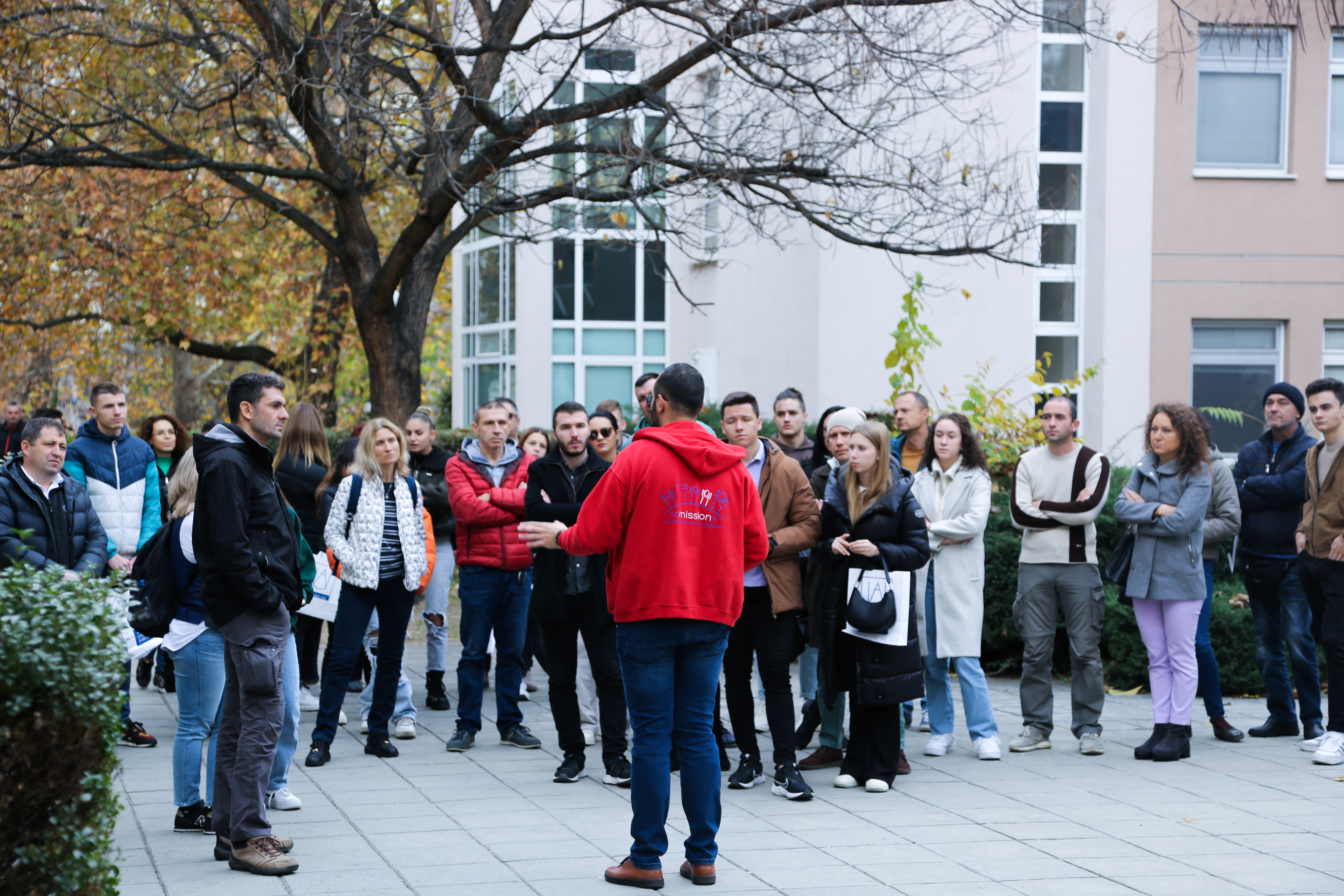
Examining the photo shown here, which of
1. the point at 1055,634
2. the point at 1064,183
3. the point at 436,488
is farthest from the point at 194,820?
the point at 1064,183

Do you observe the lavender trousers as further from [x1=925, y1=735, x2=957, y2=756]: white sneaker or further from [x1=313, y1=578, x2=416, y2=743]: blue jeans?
[x1=313, y1=578, x2=416, y2=743]: blue jeans

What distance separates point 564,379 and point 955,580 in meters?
15.9

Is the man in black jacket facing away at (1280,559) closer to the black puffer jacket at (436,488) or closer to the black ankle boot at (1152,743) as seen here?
the black ankle boot at (1152,743)

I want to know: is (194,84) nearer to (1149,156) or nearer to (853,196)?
(853,196)

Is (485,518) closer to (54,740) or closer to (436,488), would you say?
(436,488)

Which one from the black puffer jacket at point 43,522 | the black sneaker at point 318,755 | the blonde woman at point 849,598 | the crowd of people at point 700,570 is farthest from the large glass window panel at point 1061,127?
the black puffer jacket at point 43,522

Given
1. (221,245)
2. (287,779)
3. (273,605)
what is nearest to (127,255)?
(221,245)

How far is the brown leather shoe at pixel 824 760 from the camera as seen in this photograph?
7488mm

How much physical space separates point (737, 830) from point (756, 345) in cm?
1461

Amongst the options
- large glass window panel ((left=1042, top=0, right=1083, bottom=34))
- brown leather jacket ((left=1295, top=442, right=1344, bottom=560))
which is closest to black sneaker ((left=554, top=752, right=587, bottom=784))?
brown leather jacket ((left=1295, top=442, right=1344, bottom=560))

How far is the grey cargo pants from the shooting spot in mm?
7824

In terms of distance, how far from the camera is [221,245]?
19.1m

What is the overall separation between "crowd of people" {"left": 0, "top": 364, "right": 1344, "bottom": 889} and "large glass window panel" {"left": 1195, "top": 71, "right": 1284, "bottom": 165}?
9469mm

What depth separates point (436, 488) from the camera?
927 cm
